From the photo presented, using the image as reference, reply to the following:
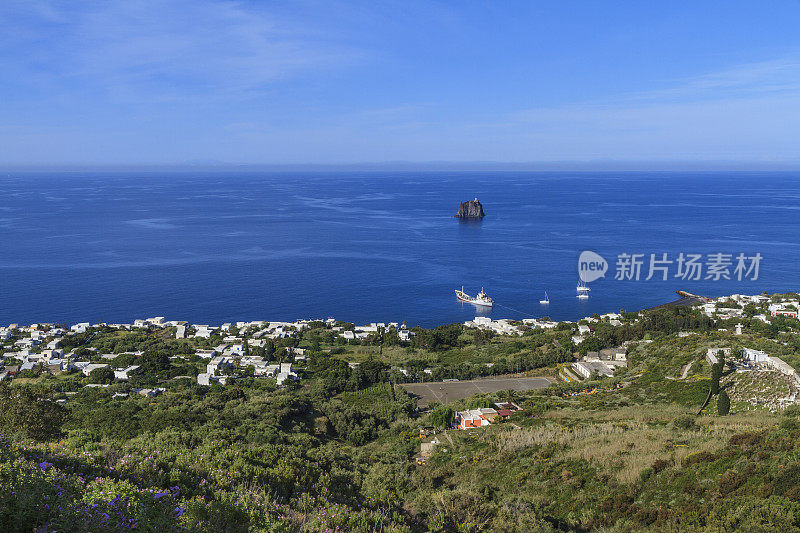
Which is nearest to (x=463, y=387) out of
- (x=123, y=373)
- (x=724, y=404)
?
(x=724, y=404)

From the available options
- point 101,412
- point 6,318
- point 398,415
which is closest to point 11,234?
point 6,318

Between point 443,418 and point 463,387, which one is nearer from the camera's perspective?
point 443,418

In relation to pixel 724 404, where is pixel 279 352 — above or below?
below

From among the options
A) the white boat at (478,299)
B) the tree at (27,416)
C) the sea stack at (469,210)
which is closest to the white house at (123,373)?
the tree at (27,416)

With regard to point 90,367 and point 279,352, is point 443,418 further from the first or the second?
point 90,367

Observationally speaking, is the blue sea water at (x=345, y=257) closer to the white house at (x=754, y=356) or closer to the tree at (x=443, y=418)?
the white house at (x=754, y=356)

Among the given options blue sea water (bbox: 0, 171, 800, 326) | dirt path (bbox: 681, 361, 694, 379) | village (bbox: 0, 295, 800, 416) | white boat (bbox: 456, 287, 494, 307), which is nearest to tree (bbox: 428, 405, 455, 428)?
village (bbox: 0, 295, 800, 416)
